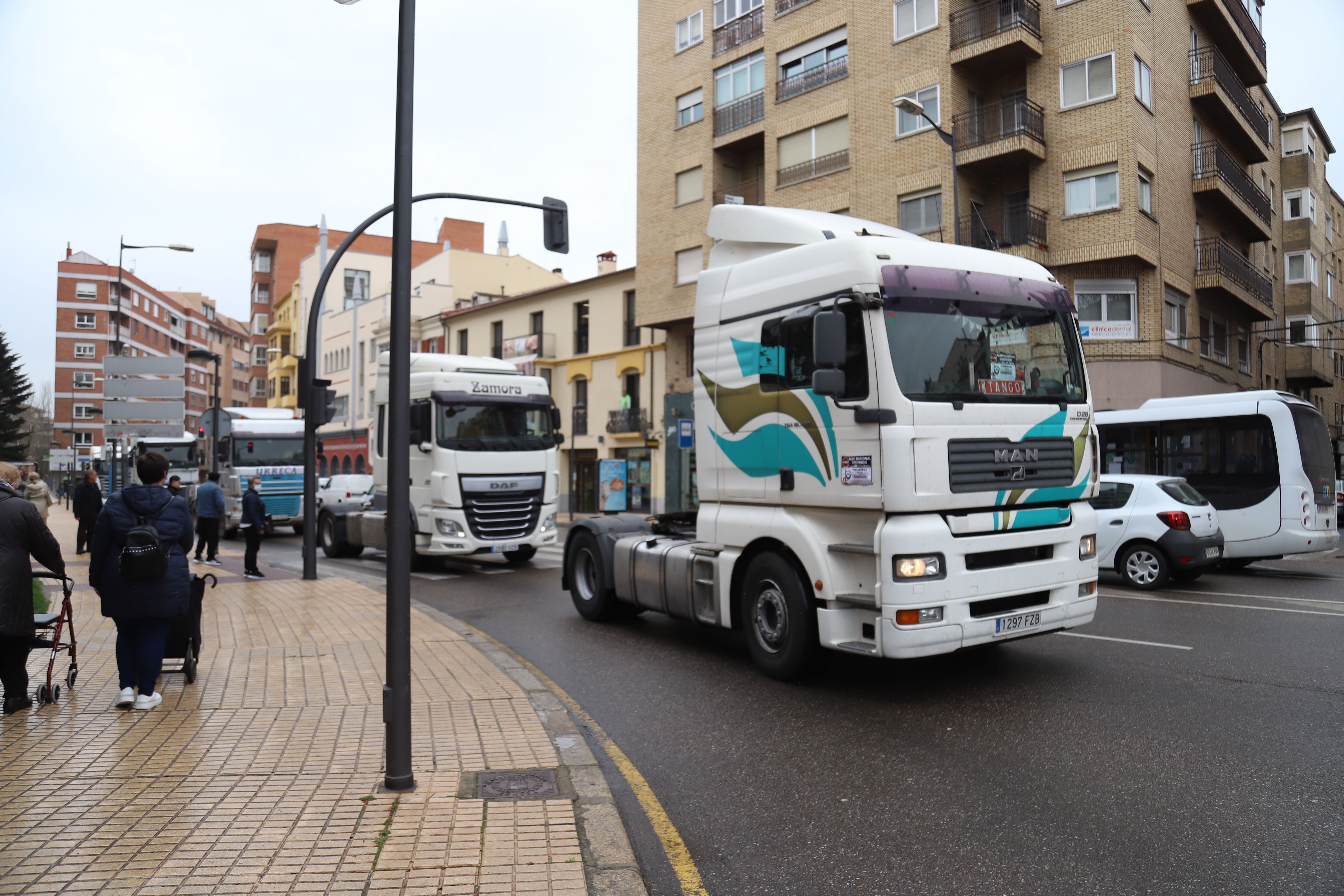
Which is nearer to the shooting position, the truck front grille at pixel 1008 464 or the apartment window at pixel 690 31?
the truck front grille at pixel 1008 464

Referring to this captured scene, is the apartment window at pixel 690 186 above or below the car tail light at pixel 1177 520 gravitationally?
above

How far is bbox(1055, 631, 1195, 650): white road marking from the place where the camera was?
7926 millimetres

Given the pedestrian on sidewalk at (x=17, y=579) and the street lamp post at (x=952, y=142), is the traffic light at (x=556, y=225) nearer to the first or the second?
the street lamp post at (x=952, y=142)

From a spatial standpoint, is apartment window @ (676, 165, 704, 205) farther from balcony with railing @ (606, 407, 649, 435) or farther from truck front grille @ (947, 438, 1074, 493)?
truck front grille @ (947, 438, 1074, 493)

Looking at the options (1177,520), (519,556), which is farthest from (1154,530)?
(519,556)

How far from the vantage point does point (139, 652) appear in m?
6.01

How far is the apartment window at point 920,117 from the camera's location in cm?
2550

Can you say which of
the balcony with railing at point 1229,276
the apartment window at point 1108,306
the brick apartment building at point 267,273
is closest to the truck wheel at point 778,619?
the apartment window at point 1108,306

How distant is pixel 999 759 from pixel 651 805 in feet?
6.41

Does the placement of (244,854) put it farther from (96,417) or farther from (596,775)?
(96,417)

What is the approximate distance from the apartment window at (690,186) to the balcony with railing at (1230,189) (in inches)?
587

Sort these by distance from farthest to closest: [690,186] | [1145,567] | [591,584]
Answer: [690,186]
[1145,567]
[591,584]

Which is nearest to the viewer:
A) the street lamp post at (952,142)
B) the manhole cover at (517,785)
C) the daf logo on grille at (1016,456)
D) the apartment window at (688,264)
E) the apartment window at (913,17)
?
the manhole cover at (517,785)

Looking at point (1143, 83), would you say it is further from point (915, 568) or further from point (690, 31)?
point (915, 568)
